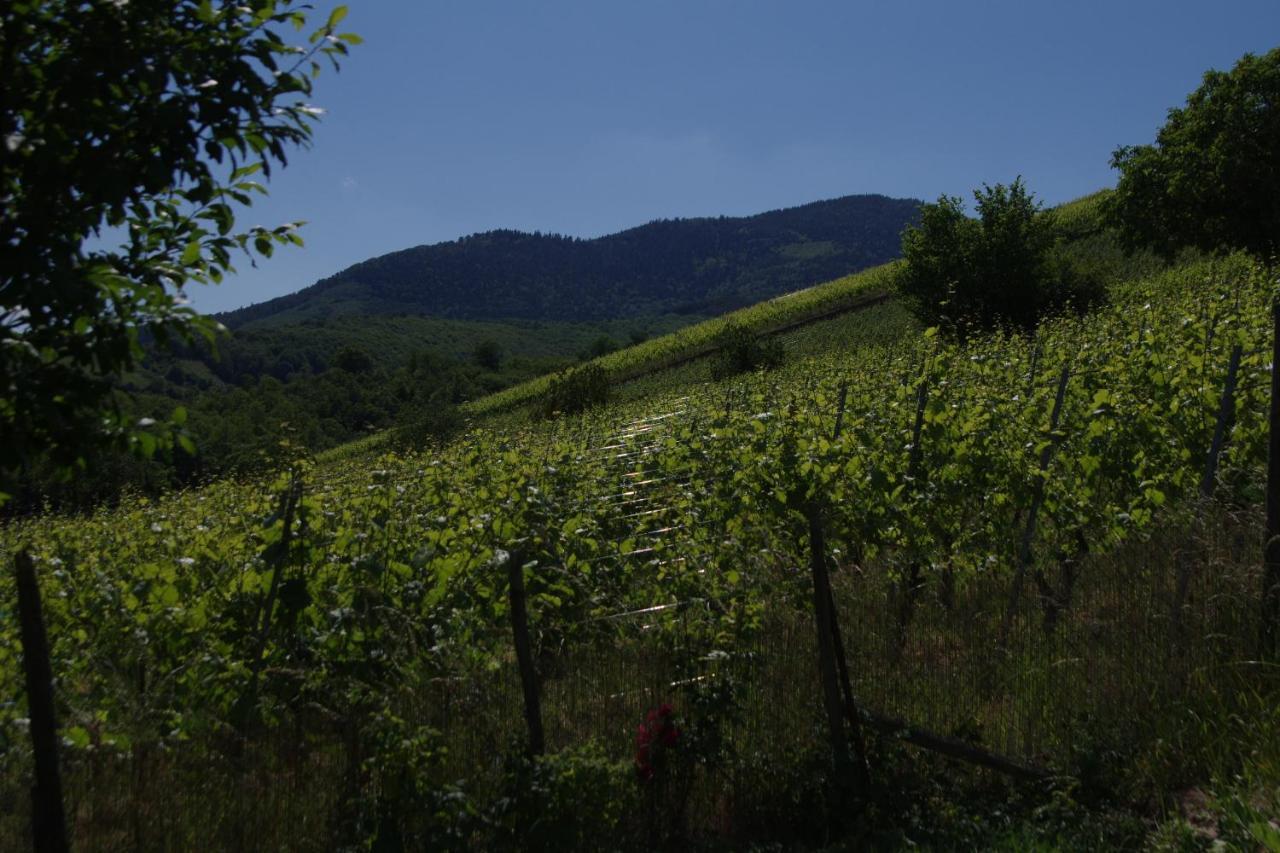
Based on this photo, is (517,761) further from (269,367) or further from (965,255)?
(269,367)

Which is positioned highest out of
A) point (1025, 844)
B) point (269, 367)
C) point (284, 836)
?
point (269, 367)

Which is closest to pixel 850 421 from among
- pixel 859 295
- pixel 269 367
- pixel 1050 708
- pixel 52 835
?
pixel 1050 708

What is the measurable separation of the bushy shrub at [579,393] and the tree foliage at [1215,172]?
20.4m

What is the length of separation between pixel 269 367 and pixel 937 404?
151397mm

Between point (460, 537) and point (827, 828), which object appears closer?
point (827, 828)

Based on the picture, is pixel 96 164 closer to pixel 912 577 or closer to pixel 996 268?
pixel 912 577

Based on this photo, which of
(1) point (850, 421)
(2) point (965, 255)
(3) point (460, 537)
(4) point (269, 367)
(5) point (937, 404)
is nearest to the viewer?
(3) point (460, 537)

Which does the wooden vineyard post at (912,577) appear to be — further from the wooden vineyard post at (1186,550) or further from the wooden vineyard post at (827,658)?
the wooden vineyard post at (1186,550)

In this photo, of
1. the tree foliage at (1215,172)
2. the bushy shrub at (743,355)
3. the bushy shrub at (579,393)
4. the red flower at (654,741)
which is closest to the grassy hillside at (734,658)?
the red flower at (654,741)

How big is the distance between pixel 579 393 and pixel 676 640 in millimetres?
34041

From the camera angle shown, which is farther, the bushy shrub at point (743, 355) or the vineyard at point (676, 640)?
the bushy shrub at point (743, 355)

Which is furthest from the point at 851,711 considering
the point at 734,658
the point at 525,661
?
the point at 525,661

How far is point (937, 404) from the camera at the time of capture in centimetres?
679

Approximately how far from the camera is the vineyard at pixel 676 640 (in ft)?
13.0
